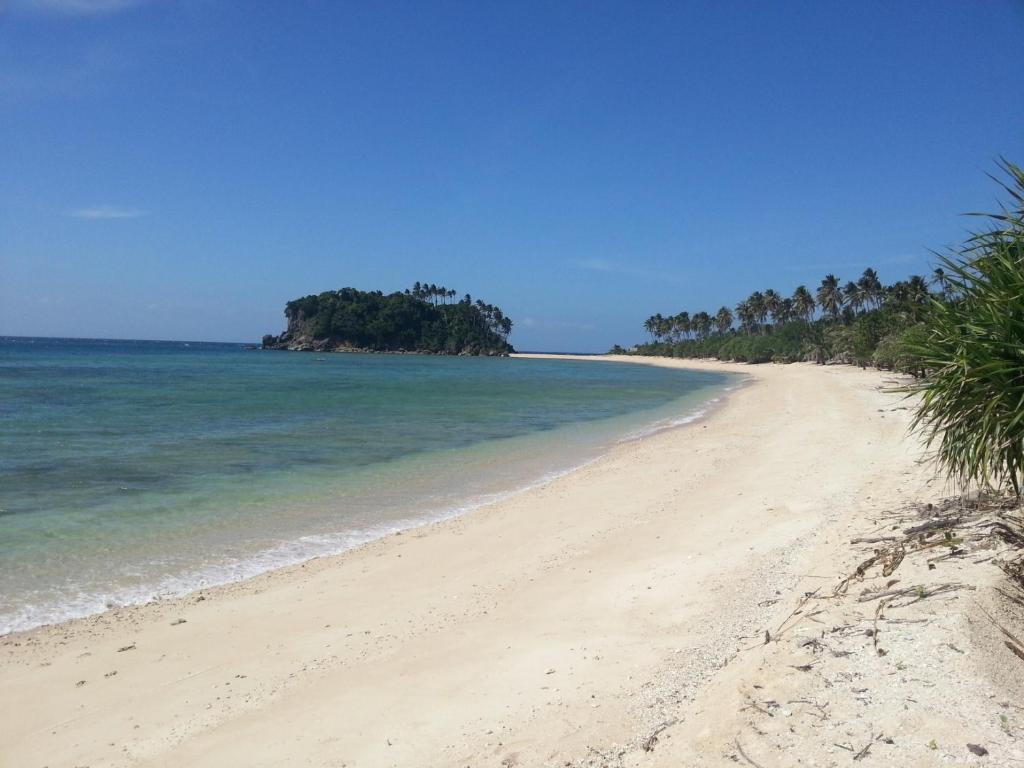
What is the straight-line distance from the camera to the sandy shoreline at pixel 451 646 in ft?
14.2

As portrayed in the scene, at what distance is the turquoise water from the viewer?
862 cm

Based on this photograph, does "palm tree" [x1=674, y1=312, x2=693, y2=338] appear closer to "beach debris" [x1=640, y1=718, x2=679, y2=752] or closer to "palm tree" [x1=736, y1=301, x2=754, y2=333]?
"palm tree" [x1=736, y1=301, x2=754, y2=333]

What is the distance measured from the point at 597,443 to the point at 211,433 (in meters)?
12.6

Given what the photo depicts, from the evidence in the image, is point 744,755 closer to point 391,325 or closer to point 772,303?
point 772,303

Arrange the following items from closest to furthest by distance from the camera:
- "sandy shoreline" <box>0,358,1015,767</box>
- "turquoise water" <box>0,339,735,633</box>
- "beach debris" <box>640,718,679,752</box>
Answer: "beach debris" <box>640,718,679,752</box> < "sandy shoreline" <box>0,358,1015,767</box> < "turquoise water" <box>0,339,735,633</box>

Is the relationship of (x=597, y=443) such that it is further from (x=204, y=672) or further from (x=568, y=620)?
(x=204, y=672)

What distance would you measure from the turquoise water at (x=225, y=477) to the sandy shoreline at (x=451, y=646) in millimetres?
1161

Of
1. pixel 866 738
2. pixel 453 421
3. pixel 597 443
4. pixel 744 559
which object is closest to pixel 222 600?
pixel 744 559

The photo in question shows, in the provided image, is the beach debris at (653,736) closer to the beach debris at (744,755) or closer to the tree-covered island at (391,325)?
the beach debris at (744,755)

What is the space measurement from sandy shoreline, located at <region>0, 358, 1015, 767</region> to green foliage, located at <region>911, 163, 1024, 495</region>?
1841mm

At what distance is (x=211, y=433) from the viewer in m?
21.3

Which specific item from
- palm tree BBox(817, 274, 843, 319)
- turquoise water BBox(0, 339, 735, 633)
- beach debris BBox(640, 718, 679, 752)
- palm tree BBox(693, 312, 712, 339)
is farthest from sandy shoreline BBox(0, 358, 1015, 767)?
palm tree BBox(693, 312, 712, 339)

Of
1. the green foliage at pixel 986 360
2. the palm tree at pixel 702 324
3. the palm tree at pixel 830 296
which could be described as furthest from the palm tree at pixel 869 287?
the green foliage at pixel 986 360

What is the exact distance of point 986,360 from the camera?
4.78 metres
